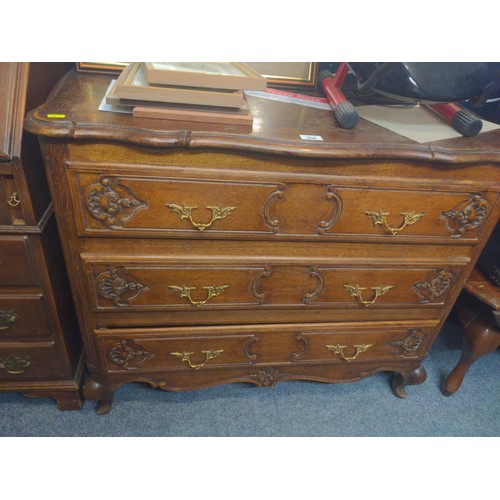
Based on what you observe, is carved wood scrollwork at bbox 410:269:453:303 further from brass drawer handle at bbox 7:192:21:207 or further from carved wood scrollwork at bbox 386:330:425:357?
brass drawer handle at bbox 7:192:21:207

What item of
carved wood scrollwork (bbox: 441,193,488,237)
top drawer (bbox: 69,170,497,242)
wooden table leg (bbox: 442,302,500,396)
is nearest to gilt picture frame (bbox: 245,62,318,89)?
top drawer (bbox: 69,170,497,242)

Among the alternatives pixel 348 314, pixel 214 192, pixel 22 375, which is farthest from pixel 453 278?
pixel 22 375

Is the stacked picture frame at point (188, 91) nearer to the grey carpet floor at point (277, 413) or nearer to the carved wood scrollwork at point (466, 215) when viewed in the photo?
the carved wood scrollwork at point (466, 215)

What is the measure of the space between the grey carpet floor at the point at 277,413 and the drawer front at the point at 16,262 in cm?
52

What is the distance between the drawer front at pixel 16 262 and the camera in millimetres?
853

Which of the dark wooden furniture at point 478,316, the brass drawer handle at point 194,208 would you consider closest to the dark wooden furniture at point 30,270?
the brass drawer handle at point 194,208

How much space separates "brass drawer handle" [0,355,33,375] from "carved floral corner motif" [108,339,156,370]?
25 centimetres

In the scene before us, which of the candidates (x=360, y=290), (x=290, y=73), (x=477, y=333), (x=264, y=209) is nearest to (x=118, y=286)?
(x=264, y=209)

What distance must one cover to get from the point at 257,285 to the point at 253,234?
0.16 meters

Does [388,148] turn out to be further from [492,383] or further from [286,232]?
[492,383]

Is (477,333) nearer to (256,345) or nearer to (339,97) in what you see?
(256,345)

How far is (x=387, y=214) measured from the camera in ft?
2.86
